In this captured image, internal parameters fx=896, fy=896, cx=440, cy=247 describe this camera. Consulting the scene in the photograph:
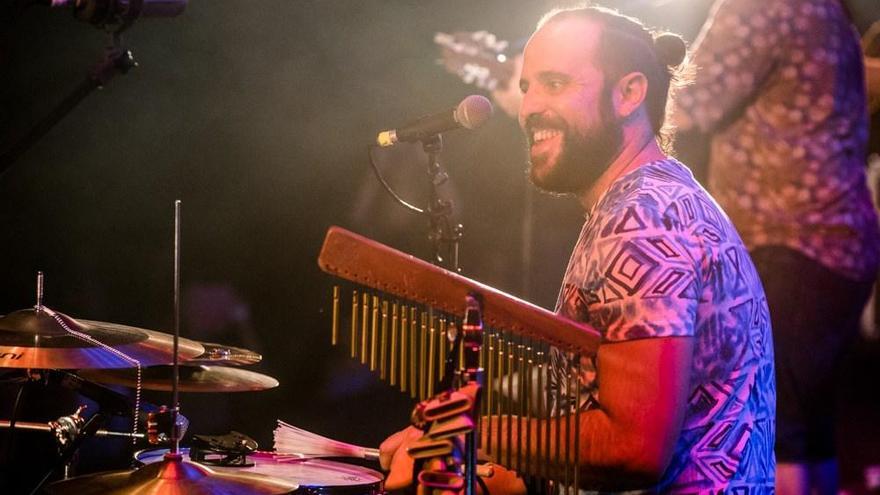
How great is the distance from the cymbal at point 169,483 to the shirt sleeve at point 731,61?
2216 mm

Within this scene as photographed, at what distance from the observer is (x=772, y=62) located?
3.37m

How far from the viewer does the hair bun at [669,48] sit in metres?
2.12

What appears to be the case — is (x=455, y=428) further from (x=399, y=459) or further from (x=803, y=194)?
(x=803, y=194)

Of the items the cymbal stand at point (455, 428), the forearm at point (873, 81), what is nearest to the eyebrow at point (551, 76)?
the cymbal stand at point (455, 428)

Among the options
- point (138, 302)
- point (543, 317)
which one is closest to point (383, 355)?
point (543, 317)

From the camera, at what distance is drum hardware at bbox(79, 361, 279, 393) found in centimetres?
289

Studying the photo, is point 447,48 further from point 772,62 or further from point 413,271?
point 413,271

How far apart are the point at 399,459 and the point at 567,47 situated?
98 cm

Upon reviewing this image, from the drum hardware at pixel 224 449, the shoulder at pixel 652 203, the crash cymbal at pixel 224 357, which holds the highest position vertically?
the shoulder at pixel 652 203

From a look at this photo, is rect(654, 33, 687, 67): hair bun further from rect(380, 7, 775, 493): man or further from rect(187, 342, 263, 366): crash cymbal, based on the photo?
rect(187, 342, 263, 366): crash cymbal

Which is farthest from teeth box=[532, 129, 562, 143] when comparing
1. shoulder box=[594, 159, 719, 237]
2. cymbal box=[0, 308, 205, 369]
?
cymbal box=[0, 308, 205, 369]

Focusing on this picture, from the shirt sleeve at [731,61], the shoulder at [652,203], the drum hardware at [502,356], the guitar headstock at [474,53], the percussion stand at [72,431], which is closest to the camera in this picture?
the drum hardware at [502,356]

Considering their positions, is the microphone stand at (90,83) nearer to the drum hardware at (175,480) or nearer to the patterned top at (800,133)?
the drum hardware at (175,480)

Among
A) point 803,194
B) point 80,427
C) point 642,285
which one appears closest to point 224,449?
point 80,427
